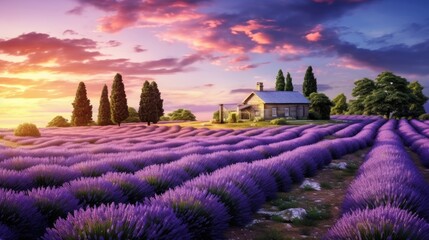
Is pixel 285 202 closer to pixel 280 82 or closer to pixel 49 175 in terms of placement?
pixel 49 175

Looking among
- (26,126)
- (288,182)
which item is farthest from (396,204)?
(26,126)

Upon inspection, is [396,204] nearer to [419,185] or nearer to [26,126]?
[419,185]

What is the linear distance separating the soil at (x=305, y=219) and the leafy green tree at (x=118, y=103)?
3960 cm

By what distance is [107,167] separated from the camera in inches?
264

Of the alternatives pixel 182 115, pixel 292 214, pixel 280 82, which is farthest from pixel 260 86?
pixel 292 214

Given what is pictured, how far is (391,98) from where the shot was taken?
5109cm

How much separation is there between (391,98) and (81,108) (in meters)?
41.5

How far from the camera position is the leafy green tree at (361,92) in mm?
60438

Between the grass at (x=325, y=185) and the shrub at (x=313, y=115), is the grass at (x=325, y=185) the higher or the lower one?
the lower one

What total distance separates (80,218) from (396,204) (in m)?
3.16

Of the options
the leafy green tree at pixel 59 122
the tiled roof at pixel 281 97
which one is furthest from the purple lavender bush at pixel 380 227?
the leafy green tree at pixel 59 122

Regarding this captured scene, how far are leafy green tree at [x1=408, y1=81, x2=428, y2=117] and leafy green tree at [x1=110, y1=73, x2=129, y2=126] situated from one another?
40.0 meters

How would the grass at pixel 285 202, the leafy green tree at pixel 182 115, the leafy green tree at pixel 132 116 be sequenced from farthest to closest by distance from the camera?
the leafy green tree at pixel 182 115
the leafy green tree at pixel 132 116
the grass at pixel 285 202

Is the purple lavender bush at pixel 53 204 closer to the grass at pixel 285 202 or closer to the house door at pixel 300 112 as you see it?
the grass at pixel 285 202
